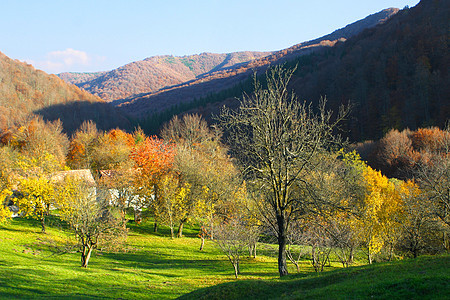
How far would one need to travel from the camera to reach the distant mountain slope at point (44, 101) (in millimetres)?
132500

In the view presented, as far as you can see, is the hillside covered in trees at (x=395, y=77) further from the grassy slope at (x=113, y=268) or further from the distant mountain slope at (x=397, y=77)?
the grassy slope at (x=113, y=268)

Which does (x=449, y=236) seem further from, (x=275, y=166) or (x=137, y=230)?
(x=137, y=230)

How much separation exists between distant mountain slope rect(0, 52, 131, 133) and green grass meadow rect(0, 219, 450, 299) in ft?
361

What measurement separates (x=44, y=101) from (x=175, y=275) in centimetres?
15450

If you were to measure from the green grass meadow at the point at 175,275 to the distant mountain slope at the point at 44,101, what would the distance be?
11004 centimetres

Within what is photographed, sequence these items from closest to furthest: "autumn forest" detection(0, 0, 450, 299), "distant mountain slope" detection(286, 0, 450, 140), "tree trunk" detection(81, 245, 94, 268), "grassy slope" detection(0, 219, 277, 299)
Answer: "autumn forest" detection(0, 0, 450, 299)
"grassy slope" detection(0, 219, 277, 299)
"tree trunk" detection(81, 245, 94, 268)
"distant mountain slope" detection(286, 0, 450, 140)

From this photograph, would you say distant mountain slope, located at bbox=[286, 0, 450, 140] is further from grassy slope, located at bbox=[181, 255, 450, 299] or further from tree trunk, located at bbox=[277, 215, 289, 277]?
grassy slope, located at bbox=[181, 255, 450, 299]

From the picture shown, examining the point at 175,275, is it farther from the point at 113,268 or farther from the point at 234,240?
the point at 234,240

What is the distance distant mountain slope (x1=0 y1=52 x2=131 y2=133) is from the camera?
132500mm

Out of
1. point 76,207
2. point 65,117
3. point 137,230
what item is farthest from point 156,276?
point 65,117

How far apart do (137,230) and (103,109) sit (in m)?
149

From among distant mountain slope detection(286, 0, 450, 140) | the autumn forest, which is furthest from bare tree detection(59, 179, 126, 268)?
distant mountain slope detection(286, 0, 450, 140)

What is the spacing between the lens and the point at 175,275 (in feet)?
80.8

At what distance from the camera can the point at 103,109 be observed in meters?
175
